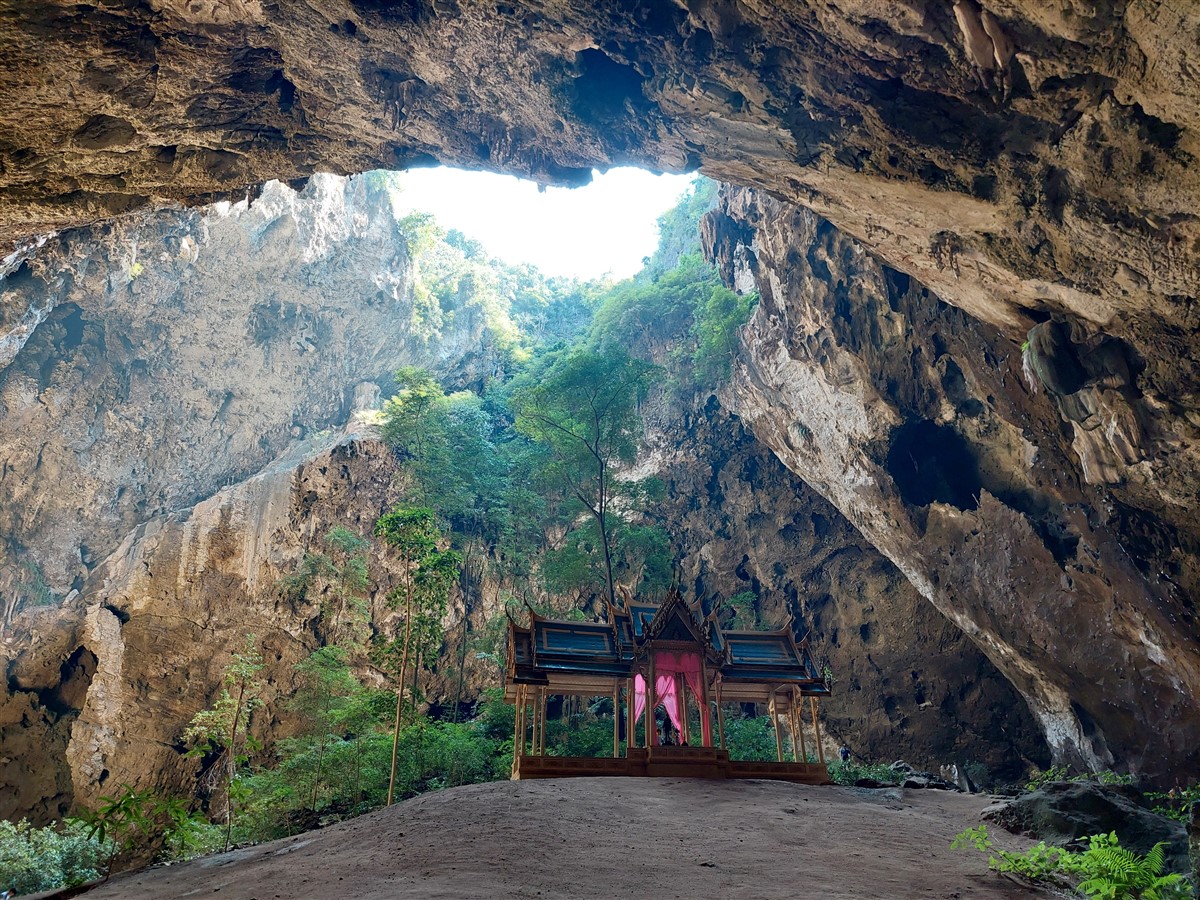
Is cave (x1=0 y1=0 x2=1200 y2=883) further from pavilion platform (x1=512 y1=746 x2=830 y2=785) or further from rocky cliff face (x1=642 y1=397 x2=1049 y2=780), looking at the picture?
pavilion platform (x1=512 y1=746 x2=830 y2=785)

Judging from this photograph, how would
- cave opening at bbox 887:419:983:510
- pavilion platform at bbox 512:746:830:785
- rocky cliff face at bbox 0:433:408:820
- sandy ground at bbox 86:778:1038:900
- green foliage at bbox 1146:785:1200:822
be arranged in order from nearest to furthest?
sandy ground at bbox 86:778:1038:900, green foliage at bbox 1146:785:1200:822, pavilion platform at bbox 512:746:830:785, cave opening at bbox 887:419:983:510, rocky cliff face at bbox 0:433:408:820

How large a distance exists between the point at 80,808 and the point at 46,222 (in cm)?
1752

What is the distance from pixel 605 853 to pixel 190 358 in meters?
29.4

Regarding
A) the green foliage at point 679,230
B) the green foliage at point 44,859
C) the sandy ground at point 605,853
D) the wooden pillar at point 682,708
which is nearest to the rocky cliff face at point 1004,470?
the sandy ground at point 605,853

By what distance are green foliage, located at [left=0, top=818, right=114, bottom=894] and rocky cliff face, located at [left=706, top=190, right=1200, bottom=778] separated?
17.0 meters

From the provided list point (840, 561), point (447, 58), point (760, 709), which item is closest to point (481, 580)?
point (760, 709)

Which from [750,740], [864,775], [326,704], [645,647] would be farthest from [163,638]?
[864,775]

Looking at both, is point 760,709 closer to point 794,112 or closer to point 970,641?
point 970,641

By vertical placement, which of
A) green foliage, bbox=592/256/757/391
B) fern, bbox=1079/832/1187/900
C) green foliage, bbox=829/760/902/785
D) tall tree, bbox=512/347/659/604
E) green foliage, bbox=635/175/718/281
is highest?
green foliage, bbox=635/175/718/281

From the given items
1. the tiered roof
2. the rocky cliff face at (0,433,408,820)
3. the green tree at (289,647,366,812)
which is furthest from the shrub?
the rocky cliff face at (0,433,408,820)

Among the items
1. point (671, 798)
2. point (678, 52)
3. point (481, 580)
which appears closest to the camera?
point (671, 798)

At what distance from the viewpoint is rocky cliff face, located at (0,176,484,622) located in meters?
25.7

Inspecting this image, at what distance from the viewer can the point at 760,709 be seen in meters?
22.0

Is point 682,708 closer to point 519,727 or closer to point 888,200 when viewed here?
point 519,727
